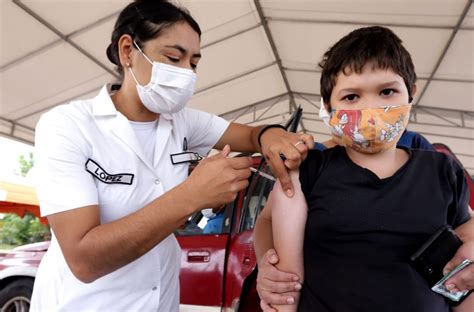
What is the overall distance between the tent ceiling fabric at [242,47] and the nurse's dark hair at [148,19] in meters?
4.09

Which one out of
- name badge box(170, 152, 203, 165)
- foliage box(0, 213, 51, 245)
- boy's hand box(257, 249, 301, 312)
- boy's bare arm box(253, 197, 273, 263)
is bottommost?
boy's hand box(257, 249, 301, 312)

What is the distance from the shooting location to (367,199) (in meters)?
1.04

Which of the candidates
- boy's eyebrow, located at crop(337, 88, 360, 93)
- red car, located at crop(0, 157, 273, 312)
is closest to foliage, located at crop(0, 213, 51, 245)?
red car, located at crop(0, 157, 273, 312)

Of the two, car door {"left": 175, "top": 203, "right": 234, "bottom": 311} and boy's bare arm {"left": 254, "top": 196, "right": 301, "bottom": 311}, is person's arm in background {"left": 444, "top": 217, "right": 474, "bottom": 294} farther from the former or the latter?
car door {"left": 175, "top": 203, "right": 234, "bottom": 311}

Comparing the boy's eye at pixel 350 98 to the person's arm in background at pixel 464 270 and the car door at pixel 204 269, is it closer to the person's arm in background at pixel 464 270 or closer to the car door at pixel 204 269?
the person's arm in background at pixel 464 270

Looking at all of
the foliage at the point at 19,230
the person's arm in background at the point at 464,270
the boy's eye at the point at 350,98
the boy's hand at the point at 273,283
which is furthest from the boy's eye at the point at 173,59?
the foliage at the point at 19,230

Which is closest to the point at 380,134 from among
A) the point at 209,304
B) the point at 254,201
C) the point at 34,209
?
the point at 254,201

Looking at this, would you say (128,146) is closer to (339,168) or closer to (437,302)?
(339,168)

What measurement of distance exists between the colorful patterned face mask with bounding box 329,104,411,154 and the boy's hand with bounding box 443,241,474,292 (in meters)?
0.32

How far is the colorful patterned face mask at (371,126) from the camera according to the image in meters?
1.06

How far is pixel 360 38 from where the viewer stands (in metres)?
1.16

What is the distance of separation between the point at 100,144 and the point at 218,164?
1.54 ft

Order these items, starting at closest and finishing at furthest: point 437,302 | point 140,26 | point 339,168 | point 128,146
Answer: point 437,302
point 339,168
point 128,146
point 140,26

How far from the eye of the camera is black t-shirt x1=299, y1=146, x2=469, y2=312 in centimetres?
97
